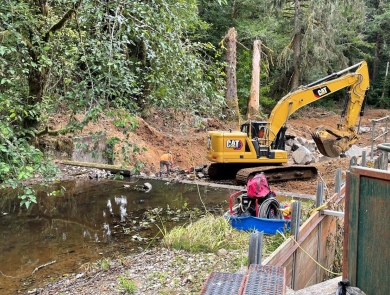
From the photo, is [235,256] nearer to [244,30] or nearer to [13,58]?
[13,58]

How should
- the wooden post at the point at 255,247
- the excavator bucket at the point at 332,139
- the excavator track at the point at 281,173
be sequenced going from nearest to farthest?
the wooden post at the point at 255,247, the excavator track at the point at 281,173, the excavator bucket at the point at 332,139

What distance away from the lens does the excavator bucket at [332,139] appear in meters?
12.0

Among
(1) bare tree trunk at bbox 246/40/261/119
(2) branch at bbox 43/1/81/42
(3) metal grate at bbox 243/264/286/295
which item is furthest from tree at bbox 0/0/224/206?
(1) bare tree trunk at bbox 246/40/261/119

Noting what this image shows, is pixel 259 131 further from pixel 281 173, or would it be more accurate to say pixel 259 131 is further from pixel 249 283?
pixel 249 283

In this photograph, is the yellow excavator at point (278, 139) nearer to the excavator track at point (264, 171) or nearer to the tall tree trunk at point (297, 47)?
the excavator track at point (264, 171)

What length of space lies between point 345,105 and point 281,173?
10.6ft

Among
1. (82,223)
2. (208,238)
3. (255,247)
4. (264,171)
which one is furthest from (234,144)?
(255,247)

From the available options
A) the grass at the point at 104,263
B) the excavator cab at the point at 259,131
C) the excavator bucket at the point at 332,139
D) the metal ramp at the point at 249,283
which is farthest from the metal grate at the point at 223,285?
the excavator bucket at the point at 332,139

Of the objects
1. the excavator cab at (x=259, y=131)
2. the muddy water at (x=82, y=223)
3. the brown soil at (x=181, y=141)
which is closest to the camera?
the muddy water at (x=82, y=223)

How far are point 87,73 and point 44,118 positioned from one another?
5.96 feet

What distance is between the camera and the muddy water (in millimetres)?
5480

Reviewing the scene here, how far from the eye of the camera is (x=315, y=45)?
893 inches

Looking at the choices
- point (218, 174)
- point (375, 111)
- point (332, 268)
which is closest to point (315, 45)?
point (375, 111)

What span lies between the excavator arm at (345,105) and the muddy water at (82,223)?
3.82 m
